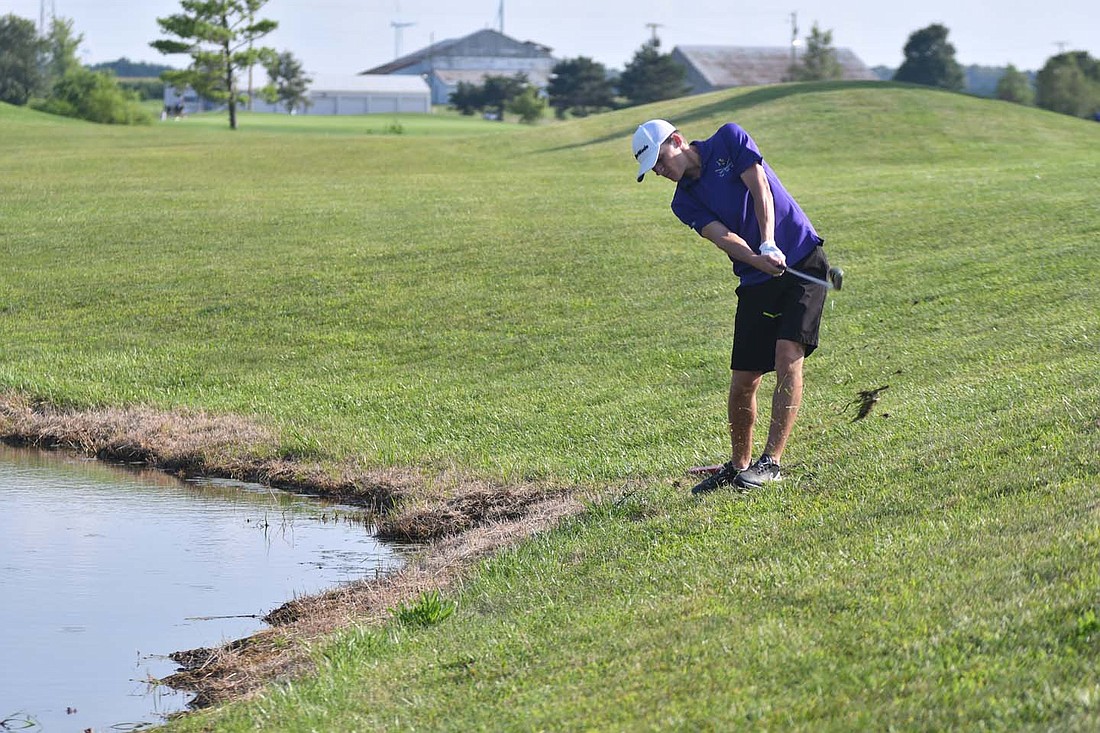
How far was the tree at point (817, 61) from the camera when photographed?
9731cm

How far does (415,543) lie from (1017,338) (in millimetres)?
6292

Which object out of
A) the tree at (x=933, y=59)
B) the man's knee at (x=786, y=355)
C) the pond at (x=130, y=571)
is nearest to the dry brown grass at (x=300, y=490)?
the pond at (x=130, y=571)

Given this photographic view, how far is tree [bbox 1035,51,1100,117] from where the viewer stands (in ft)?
239

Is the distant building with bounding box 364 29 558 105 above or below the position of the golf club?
above

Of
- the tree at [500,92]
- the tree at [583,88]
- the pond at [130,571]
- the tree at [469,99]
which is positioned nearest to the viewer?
the pond at [130,571]

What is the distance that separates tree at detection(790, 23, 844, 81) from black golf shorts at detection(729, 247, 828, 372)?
91.4 m

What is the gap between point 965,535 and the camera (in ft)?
21.1

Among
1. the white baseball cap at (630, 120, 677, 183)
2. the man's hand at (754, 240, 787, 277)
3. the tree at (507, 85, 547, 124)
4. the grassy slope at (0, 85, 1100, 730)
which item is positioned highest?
the tree at (507, 85, 547, 124)

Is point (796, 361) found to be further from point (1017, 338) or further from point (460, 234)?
point (460, 234)

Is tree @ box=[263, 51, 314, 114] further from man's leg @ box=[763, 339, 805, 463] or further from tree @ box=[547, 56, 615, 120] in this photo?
man's leg @ box=[763, 339, 805, 463]

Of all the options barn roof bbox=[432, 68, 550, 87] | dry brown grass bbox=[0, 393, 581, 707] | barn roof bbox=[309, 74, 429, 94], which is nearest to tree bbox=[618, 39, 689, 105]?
barn roof bbox=[309, 74, 429, 94]

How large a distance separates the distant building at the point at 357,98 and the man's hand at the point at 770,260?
432 feet

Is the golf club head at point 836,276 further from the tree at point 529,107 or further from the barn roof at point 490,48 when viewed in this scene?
the barn roof at point 490,48

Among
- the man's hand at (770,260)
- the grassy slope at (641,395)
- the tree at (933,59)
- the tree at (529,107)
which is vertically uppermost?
the tree at (933,59)
